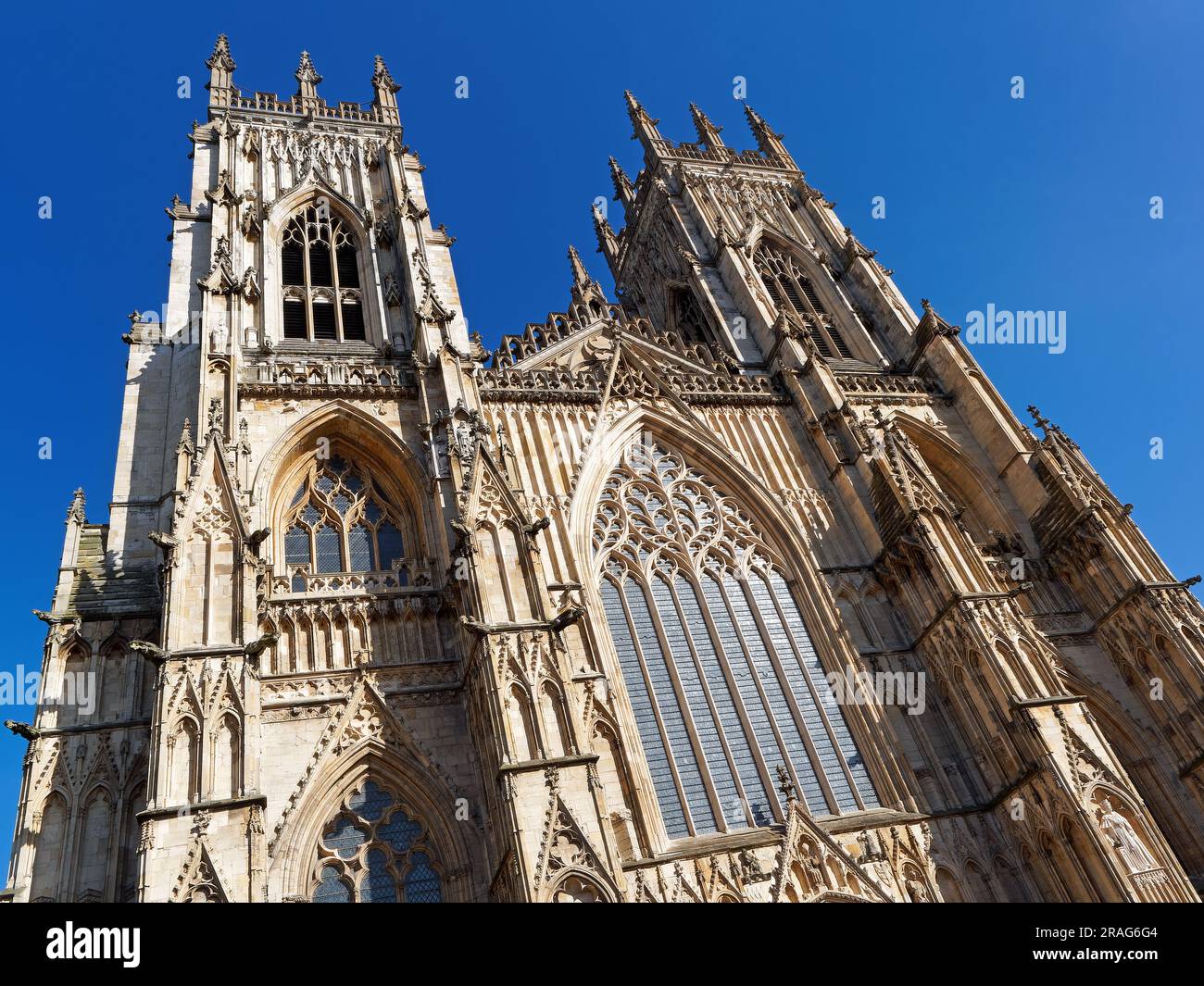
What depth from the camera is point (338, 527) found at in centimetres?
1792

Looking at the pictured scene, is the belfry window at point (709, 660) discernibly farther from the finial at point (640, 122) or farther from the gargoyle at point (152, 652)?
the finial at point (640, 122)

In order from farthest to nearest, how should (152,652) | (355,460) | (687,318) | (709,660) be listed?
(687,318) < (355,460) < (709,660) < (152,652)

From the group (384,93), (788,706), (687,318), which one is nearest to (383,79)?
(384,93)

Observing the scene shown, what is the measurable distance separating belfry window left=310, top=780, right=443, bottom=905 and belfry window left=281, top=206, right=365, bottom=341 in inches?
476

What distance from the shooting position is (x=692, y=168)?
33625mm

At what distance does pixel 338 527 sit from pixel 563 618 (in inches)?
234

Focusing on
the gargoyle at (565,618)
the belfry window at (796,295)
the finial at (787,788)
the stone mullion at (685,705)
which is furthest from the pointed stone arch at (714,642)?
the belfry window at (796,295)

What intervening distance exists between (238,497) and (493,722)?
6.16 metres

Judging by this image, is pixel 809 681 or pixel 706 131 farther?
pixel 706 131

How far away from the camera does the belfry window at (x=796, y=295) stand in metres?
27.1

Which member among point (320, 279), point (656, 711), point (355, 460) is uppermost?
point (320, 279)

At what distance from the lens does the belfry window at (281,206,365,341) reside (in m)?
22.5

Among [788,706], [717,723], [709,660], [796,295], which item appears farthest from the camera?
[796,295]

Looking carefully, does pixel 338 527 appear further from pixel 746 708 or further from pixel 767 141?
pixel 767 141
